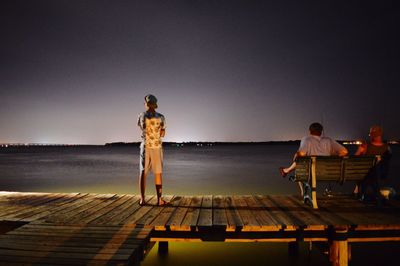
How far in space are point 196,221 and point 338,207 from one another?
3072 mm

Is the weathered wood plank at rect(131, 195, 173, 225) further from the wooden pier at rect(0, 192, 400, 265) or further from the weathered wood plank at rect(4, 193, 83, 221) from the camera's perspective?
the weathered wood plank at rect(4, 193, 83, 221)

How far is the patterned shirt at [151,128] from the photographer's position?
635cm

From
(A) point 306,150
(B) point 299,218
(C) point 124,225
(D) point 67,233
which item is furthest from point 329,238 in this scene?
(D) point 67,233

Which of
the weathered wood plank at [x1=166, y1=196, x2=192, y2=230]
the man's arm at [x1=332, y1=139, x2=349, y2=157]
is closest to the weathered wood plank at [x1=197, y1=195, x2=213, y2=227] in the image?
the weathered wood plank at [x1=166, y1=196, x2=192, y2=230]

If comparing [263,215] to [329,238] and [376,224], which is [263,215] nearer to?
[329,238]

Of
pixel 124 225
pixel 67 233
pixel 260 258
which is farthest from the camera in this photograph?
pixel 260 258

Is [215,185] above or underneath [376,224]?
underneath

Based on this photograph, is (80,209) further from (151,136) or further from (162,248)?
(162,248)

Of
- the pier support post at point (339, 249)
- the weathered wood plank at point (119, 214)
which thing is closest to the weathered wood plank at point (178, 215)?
the weathered wood plank at point (119, 214)

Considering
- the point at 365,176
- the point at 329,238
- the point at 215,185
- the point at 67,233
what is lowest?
the point at 215,185

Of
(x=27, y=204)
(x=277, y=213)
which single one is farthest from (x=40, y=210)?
(x=277, y=213)

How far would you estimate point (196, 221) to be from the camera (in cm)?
527

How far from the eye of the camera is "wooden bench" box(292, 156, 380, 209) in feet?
19.9

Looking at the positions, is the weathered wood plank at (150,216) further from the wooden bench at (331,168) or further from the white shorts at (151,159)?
the wooden bench at (331,168)
